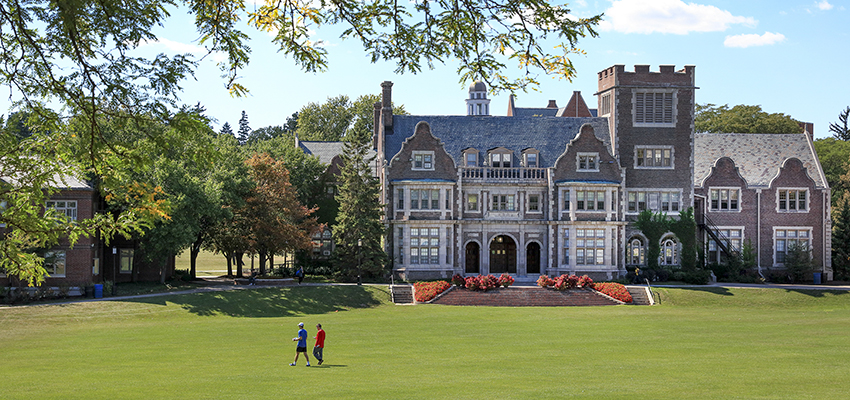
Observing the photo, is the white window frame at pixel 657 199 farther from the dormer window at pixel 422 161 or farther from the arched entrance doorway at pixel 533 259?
the dormer window at pixel 422 161

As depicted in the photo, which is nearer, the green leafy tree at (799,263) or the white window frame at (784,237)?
the green leafy tree at (799,263)

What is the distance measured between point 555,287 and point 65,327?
27.2 metres

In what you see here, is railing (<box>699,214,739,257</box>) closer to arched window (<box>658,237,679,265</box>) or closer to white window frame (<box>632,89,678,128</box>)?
arched window (<box>658,237,679,265</box>)

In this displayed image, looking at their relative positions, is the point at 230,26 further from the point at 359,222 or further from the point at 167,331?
the point at 359,222

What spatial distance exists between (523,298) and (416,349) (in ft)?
64.3

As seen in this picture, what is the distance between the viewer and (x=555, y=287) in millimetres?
46000

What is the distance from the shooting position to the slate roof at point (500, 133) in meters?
55.0

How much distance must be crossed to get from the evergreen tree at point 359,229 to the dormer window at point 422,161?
10.9 ft

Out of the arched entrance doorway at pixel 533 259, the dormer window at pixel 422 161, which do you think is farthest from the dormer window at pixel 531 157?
the dormer window at pixel 422 161

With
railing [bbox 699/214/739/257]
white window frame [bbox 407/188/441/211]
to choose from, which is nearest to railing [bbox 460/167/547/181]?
white window frame [bbox 407/188/441/211]

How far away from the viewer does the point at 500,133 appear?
5600cm

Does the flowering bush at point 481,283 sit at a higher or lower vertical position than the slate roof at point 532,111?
lower

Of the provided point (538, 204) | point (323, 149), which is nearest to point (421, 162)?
point (538, 204)

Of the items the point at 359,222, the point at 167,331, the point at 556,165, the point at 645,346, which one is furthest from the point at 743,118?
the point at 167,331
